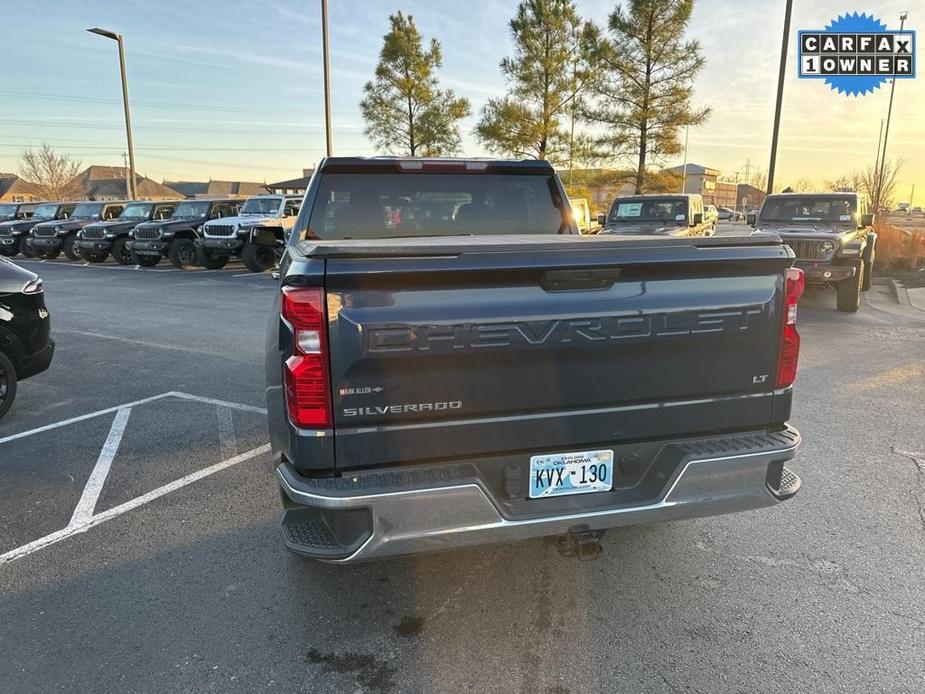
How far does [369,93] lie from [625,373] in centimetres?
2897

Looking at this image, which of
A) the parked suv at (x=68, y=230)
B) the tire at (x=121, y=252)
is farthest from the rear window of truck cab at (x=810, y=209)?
the parked suv at (x=68, y=230)

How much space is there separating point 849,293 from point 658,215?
4814mm

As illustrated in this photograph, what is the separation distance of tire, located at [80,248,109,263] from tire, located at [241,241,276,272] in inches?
265

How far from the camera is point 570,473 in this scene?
97.8 inches

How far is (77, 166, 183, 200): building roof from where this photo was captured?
85.8 meters

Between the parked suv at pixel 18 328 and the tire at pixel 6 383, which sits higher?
the parked suv at pixel 18 328

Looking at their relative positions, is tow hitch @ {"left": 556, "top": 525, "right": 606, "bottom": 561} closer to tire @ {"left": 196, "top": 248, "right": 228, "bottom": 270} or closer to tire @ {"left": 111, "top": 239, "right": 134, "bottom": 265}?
tire @ {"left": 196, "top": 248, "right": 228, "bottom": 270}

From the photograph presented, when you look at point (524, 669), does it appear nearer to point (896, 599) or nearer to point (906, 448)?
Answer: point (896, 599)

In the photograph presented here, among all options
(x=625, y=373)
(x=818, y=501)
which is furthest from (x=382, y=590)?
(x=818, y=501)

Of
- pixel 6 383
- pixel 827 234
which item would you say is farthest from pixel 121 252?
pixel 827 234

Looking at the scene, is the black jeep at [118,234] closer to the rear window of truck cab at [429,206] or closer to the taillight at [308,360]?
the rear window of truck cab at [429,206]

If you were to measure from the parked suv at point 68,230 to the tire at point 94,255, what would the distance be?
256mm

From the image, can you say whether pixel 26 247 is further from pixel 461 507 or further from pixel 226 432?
pixel 461 507

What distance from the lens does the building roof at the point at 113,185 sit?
282 ft
